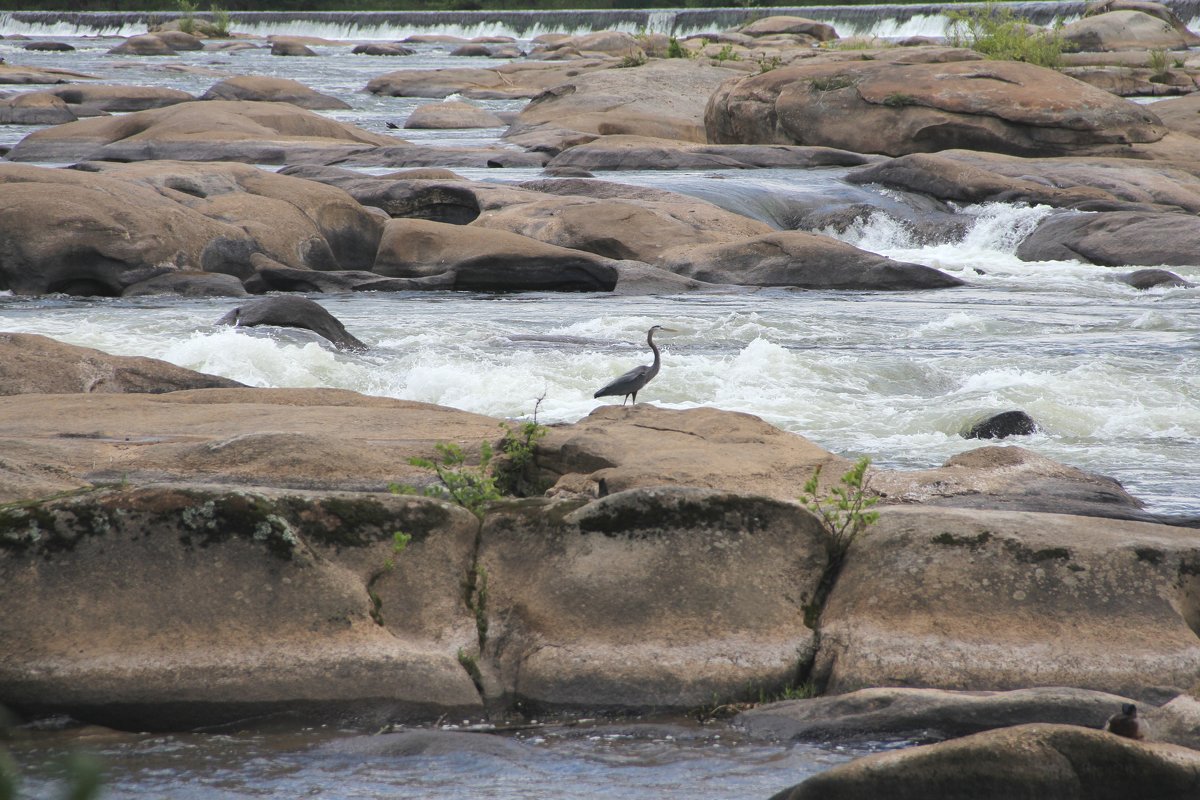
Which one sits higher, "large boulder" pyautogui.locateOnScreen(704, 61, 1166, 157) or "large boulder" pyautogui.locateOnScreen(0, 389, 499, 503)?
"large boulder" pyautogui.locateOnScreen(0, 389, 499, 503)

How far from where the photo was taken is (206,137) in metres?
23.9

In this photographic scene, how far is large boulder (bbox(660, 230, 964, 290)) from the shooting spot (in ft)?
55.0

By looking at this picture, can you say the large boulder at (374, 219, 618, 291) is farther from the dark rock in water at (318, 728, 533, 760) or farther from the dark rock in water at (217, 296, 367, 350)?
the dark rock in water at (318, 728, 533, 760)

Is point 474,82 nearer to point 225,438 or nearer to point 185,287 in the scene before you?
point 185,287

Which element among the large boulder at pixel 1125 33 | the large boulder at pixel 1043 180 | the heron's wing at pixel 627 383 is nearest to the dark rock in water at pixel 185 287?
the heron's wing at pixel 627 383

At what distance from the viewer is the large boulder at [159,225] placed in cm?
1491

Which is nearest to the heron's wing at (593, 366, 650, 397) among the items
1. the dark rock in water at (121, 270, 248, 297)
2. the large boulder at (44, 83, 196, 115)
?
the dark rock in water at (121, 270, 248, 297)

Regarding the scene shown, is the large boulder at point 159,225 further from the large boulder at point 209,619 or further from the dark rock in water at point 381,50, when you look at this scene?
the dark rock in water at point 381,50

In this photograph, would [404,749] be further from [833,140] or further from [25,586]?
[833,140]

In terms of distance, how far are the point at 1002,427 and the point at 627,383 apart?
2.71 metres

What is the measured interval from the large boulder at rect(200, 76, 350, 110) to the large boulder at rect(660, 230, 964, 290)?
19.3m

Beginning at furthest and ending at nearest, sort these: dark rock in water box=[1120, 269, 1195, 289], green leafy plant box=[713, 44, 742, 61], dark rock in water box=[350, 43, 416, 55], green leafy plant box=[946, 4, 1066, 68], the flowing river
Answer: dark rock in water box=[350, 43, 416, 55], green leafy plant box=[713, 44, 742, 61], green leafy plant box=[946, 4, 1066, 68], dark rock in water box=[1120, 269, 1195, 289], the flowing river

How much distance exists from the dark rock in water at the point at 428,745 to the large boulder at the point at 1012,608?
1162mm

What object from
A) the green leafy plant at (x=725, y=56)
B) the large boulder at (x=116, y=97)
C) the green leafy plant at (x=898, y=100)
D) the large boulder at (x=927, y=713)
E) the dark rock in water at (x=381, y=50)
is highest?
the large boulder at (x=927, y=713)
